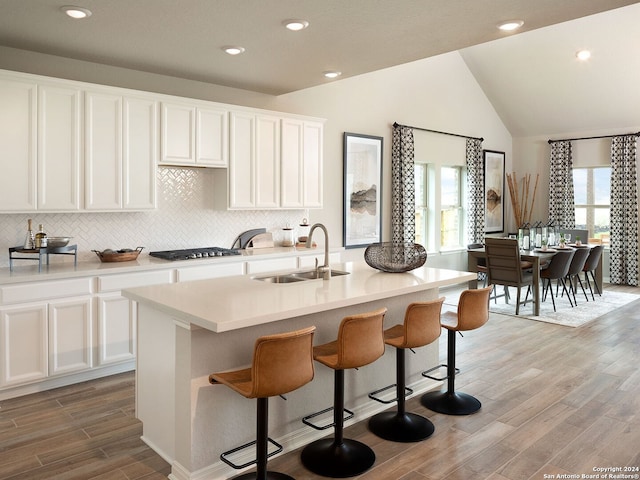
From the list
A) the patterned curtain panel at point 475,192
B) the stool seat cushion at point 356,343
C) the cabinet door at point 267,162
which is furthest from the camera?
the patterned curtain panel at point 475,192

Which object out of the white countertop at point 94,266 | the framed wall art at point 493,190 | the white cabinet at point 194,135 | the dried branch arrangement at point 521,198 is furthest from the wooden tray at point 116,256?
the dried branch arrangement at point 521,198

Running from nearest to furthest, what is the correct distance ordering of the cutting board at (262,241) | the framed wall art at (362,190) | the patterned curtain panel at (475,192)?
the cutting board at (262,241) → the framed wall art at (362,190) → the patterned curtain panel at (475,192)

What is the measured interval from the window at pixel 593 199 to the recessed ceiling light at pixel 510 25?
268 inches

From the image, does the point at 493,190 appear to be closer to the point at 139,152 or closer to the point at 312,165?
the point at 312,165

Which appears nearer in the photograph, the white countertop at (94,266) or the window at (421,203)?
the white countertop at (94,266)

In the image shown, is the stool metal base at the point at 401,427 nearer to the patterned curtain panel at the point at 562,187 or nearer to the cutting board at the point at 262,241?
the cutting board at the point at 262,241

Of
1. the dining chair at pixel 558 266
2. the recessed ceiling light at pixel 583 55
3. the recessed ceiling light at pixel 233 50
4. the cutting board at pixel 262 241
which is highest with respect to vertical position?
the recessed ceiling light at pixel 583 55

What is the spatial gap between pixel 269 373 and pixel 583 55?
307 inches

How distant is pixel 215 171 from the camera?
18.3 feet

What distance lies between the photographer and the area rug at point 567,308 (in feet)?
21.2

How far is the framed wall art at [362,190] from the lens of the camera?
276 inches

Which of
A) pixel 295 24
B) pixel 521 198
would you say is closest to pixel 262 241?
pixel 295 24

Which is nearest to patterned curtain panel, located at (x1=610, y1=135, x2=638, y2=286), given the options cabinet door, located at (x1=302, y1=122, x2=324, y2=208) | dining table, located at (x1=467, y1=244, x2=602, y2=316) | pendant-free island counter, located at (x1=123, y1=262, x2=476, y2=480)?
dining table, located at (x1=467, y1=244, x2=602, y2=316)

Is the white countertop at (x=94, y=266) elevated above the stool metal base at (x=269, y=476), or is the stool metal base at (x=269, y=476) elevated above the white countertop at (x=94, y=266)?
the white countertop at (x=94, y=266)
